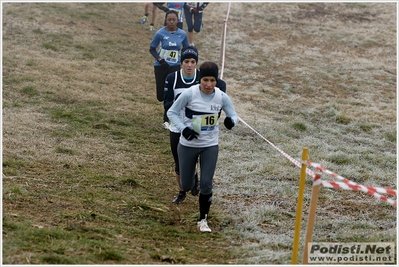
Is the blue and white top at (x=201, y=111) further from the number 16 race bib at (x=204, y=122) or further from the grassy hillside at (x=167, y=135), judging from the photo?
the grassy hillside at (x=167, y=135)

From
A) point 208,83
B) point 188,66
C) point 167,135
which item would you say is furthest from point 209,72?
point 167,135

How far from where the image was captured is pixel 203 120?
6762mm

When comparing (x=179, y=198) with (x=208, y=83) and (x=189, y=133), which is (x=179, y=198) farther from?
(x=208, y=83)

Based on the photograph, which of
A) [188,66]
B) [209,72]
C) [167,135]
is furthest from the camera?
[167,135]

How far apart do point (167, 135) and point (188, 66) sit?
13.8 ft

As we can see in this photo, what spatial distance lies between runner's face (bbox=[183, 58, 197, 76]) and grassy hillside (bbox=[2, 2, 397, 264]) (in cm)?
171

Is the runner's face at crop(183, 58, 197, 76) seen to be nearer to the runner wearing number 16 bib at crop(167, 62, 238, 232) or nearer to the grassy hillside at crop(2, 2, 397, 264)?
the runner wearing number 16 bib at crop(167, 62, 238, 232)

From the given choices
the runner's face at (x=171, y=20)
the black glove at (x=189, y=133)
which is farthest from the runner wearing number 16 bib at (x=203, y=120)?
the runner's face at (x=171, y=20)

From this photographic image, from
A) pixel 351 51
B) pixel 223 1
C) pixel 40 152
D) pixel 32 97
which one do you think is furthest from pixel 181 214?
pixel 223 1

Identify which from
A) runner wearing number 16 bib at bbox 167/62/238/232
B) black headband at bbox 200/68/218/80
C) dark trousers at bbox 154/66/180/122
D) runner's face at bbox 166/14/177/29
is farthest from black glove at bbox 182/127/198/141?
runner's face at bbox 166/14/177/29

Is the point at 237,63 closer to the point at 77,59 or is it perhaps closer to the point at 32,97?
the point at 77,59

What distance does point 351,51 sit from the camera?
71.8 ft

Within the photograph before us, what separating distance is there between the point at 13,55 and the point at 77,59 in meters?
1.77

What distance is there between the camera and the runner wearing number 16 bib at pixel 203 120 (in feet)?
22.1
